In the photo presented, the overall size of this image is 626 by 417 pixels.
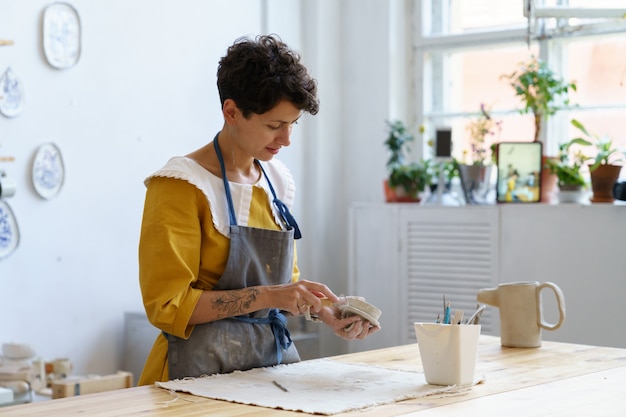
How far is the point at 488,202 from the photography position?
4.58m

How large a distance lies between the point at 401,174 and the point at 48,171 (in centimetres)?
175

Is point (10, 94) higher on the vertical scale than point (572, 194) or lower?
higher

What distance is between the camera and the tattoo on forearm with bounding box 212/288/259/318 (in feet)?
6.81

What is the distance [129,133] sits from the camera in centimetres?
432

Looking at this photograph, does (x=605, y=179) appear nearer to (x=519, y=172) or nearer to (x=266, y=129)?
(x=519, y=172)

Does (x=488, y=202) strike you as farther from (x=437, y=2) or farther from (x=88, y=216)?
(x=88, y=216)

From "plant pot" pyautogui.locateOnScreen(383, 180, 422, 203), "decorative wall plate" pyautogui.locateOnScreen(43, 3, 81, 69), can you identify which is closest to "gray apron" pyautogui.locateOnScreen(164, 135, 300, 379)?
"decorative wall plate" pyautogui.locateOnScreen(43, 3, 81, 69)

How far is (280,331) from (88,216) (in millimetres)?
2106

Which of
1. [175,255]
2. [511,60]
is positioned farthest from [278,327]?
[511,60]

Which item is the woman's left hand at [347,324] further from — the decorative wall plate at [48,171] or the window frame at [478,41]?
the window frame at [478,41]

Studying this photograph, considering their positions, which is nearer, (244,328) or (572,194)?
(244,328)

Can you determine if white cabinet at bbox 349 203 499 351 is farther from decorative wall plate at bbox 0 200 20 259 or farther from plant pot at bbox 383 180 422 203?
decorative wall plate at bbox 0 200 20 259

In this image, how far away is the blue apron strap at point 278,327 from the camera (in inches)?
87.4

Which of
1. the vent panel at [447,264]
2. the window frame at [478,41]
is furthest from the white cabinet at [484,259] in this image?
the window frame at [478,41]
